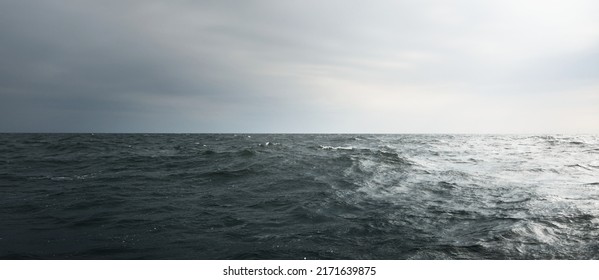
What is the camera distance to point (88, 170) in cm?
1997

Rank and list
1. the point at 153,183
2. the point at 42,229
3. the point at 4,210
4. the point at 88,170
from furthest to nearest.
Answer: the point at 88,170 < the point at 153,183 < the point at 4,210 < the point at 42,229

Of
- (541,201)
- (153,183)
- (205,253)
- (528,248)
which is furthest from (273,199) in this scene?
(541,201)

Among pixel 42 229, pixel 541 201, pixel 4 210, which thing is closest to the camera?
pixel 42 229

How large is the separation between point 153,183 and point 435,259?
43.8 feet

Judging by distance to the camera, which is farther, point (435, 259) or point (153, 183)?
point (153, 183)

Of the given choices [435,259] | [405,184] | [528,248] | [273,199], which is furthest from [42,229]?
[405,184]

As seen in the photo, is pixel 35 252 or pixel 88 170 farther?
pixel 88 170

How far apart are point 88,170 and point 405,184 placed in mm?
18045

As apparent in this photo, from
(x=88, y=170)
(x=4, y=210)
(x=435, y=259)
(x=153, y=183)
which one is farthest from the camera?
(x=88, y=170)

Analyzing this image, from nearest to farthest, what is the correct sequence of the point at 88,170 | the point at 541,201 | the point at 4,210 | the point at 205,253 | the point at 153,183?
1. the point at 205,253
2. the point at 4,210
3. the point at 541,201
4. the point at 153,183
5. the point at 88,170

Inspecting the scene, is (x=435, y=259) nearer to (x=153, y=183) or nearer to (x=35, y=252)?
(x=35, y=252)

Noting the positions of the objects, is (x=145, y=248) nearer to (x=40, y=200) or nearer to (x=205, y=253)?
(x=205, y=253)

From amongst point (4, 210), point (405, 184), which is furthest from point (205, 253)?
point (405, 184)

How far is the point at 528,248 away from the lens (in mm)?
7184
